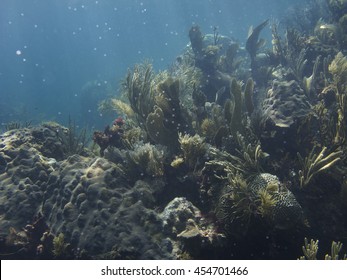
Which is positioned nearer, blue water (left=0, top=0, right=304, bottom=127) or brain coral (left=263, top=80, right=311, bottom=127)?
brain coral (left=263, top=80, right=311, bottom=127)

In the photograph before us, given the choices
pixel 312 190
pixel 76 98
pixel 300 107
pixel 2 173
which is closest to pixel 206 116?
pixel 300 107

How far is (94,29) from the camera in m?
154

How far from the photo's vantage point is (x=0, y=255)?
4.93 metres

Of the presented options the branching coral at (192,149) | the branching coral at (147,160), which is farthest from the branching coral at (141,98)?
the branching coral at (192,149)

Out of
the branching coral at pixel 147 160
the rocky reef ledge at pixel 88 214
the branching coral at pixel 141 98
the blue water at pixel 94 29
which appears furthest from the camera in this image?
the blue water at pixel 94 29

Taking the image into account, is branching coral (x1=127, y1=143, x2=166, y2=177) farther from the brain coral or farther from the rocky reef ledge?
the brain coral

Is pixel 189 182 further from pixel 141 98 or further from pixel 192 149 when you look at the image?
pixel 141 98

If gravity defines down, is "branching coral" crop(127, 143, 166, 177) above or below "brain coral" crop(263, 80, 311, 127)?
below

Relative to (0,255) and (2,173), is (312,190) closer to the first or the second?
(0,255)

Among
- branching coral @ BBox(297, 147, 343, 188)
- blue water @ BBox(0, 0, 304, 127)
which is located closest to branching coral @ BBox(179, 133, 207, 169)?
branching coral @ BBox(297, 147, 343, 188)

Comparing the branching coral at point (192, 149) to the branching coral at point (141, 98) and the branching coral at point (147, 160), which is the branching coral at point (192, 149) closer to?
the branching coral at point (147, 160)

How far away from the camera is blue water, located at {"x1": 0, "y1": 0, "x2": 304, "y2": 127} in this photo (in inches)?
1330

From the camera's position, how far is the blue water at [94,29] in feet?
111

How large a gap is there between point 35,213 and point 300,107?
216 inches
